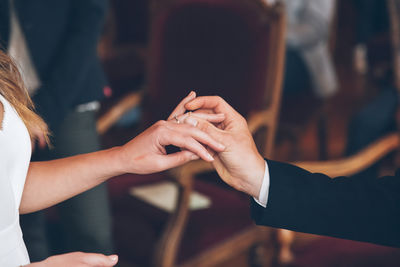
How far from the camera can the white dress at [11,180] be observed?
714 millimetres

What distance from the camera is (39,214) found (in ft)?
4.99

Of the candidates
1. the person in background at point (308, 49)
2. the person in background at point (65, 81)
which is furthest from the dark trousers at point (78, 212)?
the person in background at point (308, 49)

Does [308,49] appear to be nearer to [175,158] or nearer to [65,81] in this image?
[65,81]

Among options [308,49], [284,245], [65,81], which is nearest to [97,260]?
[65,81]

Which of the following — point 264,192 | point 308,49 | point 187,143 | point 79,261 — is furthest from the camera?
point 308,49

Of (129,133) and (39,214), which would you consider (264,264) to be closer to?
(39,214)

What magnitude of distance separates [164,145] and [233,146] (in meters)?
0.11

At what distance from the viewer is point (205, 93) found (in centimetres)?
174

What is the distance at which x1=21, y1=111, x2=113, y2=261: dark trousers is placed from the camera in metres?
1.44

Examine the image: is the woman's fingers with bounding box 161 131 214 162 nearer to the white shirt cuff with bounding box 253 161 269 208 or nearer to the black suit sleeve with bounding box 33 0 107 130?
the white shirt cuff with bounding box 253 161 269 208

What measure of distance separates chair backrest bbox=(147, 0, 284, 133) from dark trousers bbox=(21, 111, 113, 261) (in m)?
0.41

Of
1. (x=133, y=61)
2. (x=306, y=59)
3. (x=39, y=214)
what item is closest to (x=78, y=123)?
(x=39, y=214)

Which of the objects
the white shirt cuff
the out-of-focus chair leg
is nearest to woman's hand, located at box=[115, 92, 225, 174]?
the white shirt cuff

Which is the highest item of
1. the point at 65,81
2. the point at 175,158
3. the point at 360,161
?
the point at 175,158
